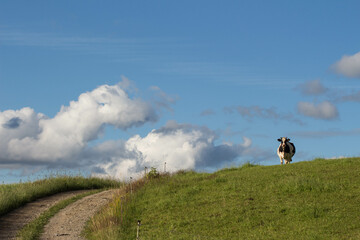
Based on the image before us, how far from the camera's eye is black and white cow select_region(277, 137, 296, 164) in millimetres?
35781

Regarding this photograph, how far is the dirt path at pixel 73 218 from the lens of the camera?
21100 mm

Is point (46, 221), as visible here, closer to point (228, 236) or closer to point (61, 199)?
point (61, 199)

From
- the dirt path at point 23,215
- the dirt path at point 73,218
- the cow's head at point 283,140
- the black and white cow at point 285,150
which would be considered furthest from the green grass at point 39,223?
the cow's head at point 283,140

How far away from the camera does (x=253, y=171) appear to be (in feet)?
95.4

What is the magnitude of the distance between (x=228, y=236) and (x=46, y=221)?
38.2ft

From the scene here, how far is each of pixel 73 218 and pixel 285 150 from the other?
18.8 metres

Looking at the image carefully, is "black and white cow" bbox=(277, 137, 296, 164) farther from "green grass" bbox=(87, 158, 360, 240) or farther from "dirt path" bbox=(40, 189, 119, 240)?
"dirt path" bbox=(40, 189, 119, 240)

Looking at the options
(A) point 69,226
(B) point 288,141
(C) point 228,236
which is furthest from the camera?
(B) point 288,141

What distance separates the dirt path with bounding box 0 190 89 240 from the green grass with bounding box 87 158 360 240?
4961mm

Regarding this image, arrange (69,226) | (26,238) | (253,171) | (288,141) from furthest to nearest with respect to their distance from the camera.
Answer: (288,141), (253,171), (69,226), (26,238)

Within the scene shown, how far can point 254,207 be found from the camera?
1997 cm

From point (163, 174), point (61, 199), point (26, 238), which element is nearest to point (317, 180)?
point (163, 174)

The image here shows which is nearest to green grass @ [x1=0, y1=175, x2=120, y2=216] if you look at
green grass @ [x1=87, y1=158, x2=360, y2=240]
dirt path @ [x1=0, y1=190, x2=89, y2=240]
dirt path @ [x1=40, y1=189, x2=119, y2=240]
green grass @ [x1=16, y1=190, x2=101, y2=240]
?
dirt path @ [x1=0, y1=190, x2=89, y2=240]

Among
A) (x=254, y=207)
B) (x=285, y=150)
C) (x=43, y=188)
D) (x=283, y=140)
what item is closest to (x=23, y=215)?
(x=43, y=188)
